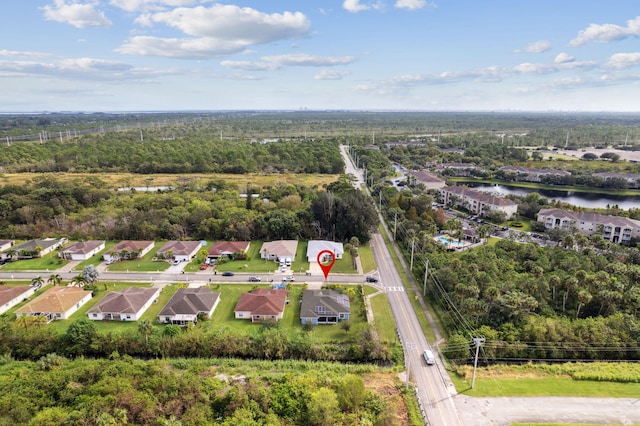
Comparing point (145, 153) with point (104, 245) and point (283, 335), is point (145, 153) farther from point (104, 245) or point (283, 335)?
point (283, 335)

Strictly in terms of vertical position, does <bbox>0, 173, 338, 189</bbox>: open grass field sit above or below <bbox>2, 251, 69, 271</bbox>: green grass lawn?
above

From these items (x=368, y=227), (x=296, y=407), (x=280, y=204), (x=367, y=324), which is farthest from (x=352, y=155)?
(x=296, y=407)

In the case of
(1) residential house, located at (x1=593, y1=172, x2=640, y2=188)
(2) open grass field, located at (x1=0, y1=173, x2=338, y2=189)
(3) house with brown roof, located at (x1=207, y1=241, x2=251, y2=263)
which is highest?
(1) residential house, located at (x1=593, y1=172, x2=640, y2=188)

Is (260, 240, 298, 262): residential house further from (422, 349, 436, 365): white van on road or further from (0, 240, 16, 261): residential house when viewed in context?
(0, 240, 16, 261): residential house

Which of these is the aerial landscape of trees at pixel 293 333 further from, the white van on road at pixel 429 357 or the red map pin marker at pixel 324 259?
the red map pin marker at pixel 324 259

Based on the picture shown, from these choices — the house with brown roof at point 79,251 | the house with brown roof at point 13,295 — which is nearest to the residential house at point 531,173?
the house with brown roof at point 79,251

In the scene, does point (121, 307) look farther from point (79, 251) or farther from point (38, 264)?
point (38, 264)

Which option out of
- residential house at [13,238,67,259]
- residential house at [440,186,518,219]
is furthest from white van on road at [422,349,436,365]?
residential house at [13,238,67,259]

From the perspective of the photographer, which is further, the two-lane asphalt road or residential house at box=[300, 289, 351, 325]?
residential house at box=[300, 289, 351, 325]
